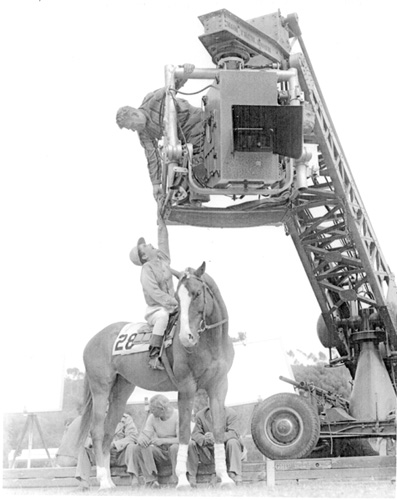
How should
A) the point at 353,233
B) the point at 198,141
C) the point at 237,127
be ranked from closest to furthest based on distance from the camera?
the point at 237,127
the point at 198,141
the point at 353,233

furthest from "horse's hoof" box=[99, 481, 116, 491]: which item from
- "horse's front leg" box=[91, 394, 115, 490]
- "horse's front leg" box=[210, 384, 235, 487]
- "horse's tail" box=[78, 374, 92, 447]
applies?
"horse's front leg" box=[210, 384, 235, 487]

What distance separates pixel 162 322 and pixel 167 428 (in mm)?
1086

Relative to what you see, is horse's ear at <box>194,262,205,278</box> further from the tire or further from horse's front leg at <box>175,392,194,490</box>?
the tire

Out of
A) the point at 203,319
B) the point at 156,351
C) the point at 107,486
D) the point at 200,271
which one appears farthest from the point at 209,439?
the point at 200,271

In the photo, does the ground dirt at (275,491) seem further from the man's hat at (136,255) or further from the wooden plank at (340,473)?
the man's hat at (136,255)

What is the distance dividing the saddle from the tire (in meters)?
1.24

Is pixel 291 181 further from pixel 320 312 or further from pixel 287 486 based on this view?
pixel 287 486

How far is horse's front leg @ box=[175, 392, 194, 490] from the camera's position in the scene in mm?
8484

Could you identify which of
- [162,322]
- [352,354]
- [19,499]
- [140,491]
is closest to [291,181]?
[162,322]

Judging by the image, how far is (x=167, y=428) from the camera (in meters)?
9.24

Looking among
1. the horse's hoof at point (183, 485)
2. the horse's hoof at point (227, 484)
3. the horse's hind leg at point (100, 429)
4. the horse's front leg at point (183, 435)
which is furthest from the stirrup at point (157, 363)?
the horse's hoof at point (227, 484)

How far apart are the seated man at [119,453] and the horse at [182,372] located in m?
0.10

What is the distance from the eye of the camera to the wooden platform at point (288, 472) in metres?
8.99

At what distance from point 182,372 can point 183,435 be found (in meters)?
0.56
